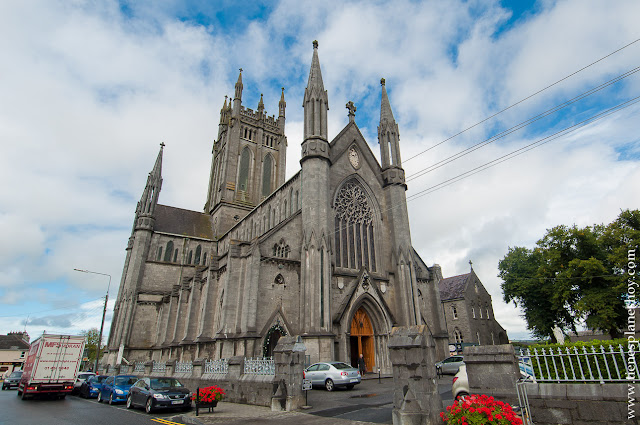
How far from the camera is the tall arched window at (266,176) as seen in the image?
51.9m

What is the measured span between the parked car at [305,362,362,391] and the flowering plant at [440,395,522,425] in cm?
1023

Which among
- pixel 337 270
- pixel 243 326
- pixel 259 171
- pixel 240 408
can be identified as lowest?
pixel 240 408

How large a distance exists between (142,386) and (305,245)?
11.7 m

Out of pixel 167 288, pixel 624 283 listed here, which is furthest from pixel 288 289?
pixel 624 283

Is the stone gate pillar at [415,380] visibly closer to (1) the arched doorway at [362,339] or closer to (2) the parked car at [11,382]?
(1) the arched doorway at [362,339]

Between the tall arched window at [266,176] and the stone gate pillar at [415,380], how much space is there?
44.5m

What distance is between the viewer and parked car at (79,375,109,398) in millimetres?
19000

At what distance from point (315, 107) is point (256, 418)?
21506 mm

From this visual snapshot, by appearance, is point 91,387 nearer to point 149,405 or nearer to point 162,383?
point 162,383

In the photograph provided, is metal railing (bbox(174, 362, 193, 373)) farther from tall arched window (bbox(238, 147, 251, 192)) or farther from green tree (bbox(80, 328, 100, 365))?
green tree (bbox(80, 328, 100, 365))

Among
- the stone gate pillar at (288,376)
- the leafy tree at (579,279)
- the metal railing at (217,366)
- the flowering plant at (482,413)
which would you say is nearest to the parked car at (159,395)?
the metal railing at (217,366)

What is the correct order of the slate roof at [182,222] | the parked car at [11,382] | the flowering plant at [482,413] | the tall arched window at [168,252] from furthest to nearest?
1. the slate roof at [182,222]
2. the tall arched window at [168,252]
3. the parked car at [11,382]
4. the flowering plant at [482,413]

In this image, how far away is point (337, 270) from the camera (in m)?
24.2

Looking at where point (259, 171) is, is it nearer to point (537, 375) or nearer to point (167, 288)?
point (167, 288)
